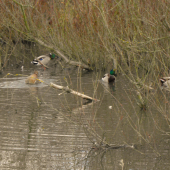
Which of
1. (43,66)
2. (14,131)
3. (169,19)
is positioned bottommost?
(43,66)

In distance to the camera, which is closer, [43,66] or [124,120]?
[124,120]

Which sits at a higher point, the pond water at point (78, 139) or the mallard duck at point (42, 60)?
the pond water at point (78, 139)

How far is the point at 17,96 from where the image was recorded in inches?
533

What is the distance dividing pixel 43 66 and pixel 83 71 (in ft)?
13.3

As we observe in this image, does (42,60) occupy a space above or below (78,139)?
below

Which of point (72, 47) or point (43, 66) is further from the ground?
point (72, 47)

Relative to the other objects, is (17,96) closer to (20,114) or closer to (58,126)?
(20,114)

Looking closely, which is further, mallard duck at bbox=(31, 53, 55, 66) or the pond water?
mallard duck at bbox=(31, 53, 55, 66)

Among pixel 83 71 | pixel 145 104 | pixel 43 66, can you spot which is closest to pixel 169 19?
pixel 145 104

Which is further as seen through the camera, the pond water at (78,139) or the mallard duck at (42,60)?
the mallard duck at (42,60)

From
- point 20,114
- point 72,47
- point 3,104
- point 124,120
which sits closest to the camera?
point 124,120

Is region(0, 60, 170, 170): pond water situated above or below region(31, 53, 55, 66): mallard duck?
above

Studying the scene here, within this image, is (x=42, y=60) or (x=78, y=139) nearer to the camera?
(x=78, y=139)

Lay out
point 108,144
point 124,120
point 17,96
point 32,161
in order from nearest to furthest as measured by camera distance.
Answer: point 32,161
point 108,144
point 124,120
point 17,96
